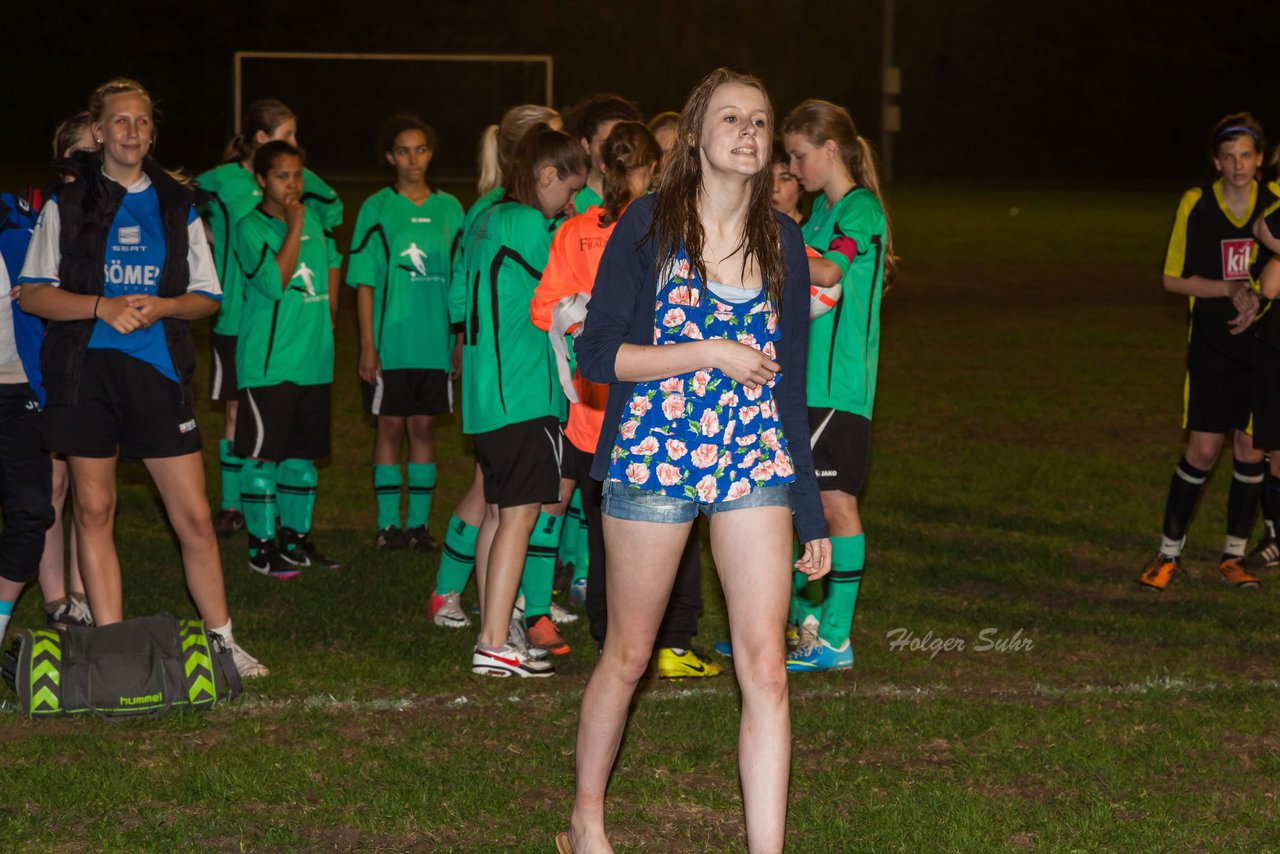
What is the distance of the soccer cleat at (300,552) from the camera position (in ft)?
24.2

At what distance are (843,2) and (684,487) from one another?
4991cm

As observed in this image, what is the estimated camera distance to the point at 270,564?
7.23m

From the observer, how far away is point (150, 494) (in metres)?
8.78

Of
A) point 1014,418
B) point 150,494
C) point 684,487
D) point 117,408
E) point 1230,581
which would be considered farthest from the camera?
point 1014,418

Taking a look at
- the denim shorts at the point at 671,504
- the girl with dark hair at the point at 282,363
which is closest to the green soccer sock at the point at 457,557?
the girl with dark hair at the point at 282,363

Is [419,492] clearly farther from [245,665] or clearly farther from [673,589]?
[673,589]

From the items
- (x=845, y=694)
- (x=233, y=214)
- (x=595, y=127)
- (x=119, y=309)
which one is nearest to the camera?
(x=119, y=309)

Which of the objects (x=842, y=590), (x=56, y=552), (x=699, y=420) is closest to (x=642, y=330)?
(x=699, y=420)

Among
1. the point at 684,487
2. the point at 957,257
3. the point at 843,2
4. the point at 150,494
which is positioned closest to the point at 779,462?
the point at 684,487

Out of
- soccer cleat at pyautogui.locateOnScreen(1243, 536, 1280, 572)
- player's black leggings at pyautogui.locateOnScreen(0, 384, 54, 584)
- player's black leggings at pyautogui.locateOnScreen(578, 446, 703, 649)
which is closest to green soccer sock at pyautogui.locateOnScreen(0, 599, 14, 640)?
player's black leggings at pyautogui.locateOnScreen(0, 384, 54, 584)

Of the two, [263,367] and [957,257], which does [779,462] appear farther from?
[957,257]

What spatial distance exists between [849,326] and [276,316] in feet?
9.44

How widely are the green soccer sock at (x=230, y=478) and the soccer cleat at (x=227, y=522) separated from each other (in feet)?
0.12

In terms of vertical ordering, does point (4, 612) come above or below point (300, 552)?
above
